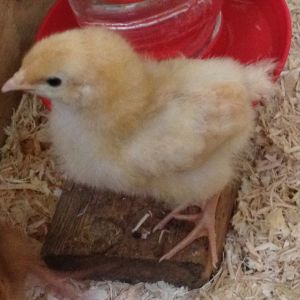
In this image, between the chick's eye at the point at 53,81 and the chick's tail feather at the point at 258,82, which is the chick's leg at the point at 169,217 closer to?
the chick's tail feather at the point at 258,82

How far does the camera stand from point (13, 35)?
188cm

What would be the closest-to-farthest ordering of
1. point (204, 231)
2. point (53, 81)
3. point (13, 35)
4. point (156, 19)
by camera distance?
point (53, 81) → point (204, 231) → point (156, 19) → point (13, 35)

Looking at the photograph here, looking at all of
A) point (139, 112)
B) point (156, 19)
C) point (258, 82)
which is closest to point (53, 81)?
point (139, 112)

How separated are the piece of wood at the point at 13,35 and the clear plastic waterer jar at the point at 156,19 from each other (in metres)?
0.17

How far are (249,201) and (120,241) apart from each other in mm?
316

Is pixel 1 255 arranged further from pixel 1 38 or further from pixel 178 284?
pixel 1 38

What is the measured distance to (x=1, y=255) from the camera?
138 cm

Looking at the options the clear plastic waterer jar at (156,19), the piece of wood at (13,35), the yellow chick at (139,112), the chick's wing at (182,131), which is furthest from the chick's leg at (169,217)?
the piece of wood at (13,35)

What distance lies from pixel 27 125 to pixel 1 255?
0.58 m

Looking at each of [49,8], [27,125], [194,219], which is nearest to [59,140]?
[194,219]

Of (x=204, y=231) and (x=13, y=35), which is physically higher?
(x=13, y=35)

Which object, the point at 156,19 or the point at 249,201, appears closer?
the point at 249,201

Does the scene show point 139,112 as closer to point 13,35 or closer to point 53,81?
point 53,81

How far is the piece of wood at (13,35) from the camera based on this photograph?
6.03ft
